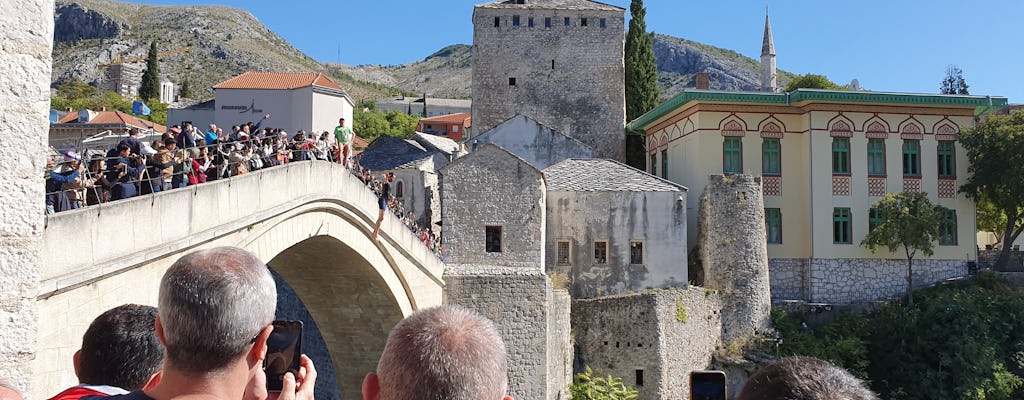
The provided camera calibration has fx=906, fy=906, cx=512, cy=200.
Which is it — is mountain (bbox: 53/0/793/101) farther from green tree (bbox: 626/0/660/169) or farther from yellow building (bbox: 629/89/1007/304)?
yellow building (bbox: 629/89/1007/304)

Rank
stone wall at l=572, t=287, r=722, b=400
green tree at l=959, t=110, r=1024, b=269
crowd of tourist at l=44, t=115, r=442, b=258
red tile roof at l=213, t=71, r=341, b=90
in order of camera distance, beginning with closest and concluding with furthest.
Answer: crowd of tourist at l=44, t=115, r=442, b=258, stone wall at l=572, t=287, r=722, b=400, green tree at l=959, t=110, r=1024, b=269, red tile roof at l=213, t=71, r=341, b=90

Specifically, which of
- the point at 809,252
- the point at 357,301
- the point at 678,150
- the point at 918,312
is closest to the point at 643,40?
the point at 678,150

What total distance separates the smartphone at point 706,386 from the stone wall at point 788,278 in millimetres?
25696

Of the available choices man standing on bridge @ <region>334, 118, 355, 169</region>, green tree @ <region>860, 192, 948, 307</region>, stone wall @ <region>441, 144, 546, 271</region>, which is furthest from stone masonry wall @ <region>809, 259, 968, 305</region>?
man standing on bridge @ <region>334, 118, 355, 169</region>

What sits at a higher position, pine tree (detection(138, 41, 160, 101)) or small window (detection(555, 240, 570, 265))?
pine tree (detection(138, 41, 160, 101))

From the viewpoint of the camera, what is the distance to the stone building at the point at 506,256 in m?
21.9

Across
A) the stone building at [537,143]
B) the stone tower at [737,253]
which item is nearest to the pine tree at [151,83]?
the stone building at [537,143]

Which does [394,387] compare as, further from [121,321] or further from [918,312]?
[918,312]

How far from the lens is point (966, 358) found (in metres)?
25.4

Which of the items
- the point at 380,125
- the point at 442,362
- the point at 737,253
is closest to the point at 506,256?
the point at 737,253

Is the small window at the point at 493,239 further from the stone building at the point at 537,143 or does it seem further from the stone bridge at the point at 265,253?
the stone building at the point at 537,143

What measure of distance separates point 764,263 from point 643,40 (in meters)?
16.2

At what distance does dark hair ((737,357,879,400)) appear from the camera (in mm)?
2805

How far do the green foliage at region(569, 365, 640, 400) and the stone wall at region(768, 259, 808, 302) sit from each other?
272 inches
